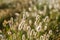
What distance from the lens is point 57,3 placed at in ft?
21.6

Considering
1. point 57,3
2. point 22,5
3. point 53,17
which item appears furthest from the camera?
point 22,5

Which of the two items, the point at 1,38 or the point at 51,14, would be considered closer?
the point at 1,38

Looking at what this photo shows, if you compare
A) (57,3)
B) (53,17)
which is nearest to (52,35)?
(53,17)

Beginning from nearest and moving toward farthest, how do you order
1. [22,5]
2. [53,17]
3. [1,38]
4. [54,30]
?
[1,38], [54,30], [53,17], [22,5]

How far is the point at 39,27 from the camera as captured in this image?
170 inches

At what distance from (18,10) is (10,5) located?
2.21ft

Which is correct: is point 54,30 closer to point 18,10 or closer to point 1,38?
point 1,38

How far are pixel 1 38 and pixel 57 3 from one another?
2.39 meters

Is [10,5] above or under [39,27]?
under

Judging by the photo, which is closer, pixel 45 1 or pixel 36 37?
pixel 36 37


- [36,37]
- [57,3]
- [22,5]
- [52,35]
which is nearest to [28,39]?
[36,37]

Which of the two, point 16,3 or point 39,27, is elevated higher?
point 39,27

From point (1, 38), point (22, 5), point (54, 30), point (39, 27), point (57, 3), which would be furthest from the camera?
point (22, 5)

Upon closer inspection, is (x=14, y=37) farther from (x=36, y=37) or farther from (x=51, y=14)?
(x=51, y=14)
